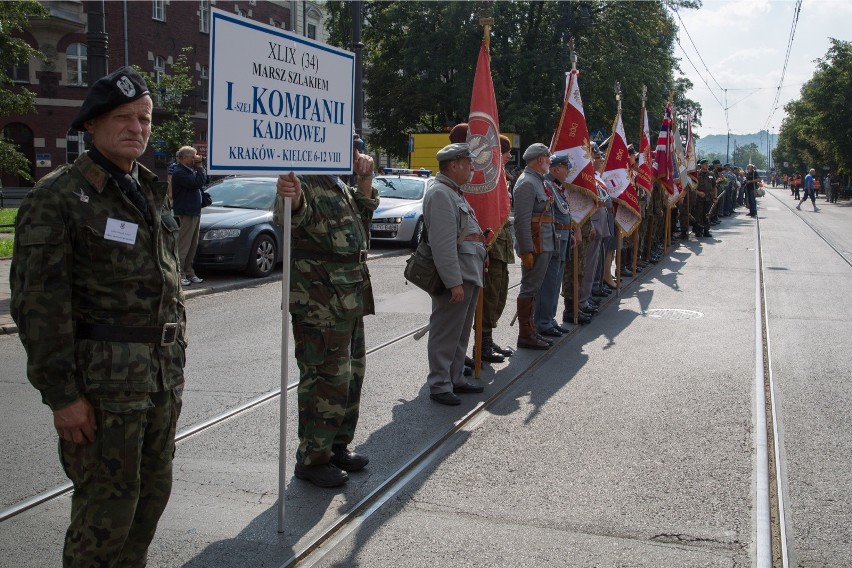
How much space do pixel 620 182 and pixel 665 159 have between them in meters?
5.37

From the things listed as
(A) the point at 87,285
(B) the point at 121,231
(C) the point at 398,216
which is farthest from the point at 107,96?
(C) the point at 398,216

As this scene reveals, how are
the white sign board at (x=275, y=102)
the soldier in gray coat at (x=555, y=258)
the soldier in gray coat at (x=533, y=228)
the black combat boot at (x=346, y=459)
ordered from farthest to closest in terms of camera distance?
the soldier in gray coat at (x=555, y=258), the soldier in gray coat at (x=533, y=228), the black combat boot at (x=346, y=459), the white sign board at (x=275, y=102)

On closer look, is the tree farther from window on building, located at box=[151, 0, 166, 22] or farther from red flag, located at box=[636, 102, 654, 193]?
red flag, located at box=[636, 102, 654, 193]

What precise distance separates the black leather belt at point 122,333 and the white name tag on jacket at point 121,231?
11.4 inches

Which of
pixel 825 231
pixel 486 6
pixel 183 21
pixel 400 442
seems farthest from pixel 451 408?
pixel 183 21

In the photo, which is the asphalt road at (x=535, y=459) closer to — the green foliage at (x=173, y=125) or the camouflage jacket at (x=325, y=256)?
the camouflage jacket at (x=325, y=256)

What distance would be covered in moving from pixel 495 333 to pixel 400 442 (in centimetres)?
401

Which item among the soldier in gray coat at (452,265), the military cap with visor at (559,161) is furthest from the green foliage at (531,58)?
the soldier in gray coat at (452,265)

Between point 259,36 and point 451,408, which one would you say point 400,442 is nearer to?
point 451,408

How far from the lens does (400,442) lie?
18.3 feet

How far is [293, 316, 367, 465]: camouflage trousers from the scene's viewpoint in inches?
183

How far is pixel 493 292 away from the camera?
7867mm

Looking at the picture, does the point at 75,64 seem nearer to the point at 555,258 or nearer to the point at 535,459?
the point at 555,258

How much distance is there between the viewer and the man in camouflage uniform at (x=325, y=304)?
461cm
